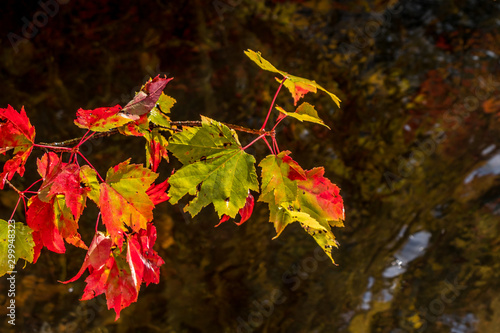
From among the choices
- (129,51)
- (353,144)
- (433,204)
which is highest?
(129,51)

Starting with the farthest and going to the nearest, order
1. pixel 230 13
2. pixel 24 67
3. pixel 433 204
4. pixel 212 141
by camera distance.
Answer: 1. pixel 433 204
2. pixel 230 13
3. pixel 24 67
4. pixel 212 141

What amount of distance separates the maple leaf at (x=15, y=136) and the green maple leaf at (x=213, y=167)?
16 centimetres

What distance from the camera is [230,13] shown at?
3.19 feet

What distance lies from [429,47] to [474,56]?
0.45ft

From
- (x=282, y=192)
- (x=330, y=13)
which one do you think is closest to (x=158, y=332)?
(x=282, y=192)

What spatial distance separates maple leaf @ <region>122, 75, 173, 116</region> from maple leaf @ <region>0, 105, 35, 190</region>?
0.11 metres

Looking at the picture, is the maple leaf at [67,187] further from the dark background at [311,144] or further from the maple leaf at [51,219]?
the dark background at [311,144]

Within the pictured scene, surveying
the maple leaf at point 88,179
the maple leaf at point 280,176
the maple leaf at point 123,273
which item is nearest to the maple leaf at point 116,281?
the maple leaf at point 123,273

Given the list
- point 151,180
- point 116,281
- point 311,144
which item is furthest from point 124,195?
point 311,144

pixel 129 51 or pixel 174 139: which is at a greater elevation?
pixel 174 139

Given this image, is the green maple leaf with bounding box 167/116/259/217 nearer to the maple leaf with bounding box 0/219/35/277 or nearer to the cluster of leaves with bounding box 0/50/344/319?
the cluster of leaves with bounding box 0/50/344/319

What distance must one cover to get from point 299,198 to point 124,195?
0.62ft

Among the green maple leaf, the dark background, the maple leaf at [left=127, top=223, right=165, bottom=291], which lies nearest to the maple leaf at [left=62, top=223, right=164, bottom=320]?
the maple leaf at [left=127, top=223, right=165, bottom=291]

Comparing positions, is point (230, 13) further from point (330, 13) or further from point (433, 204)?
point (433, 204)
